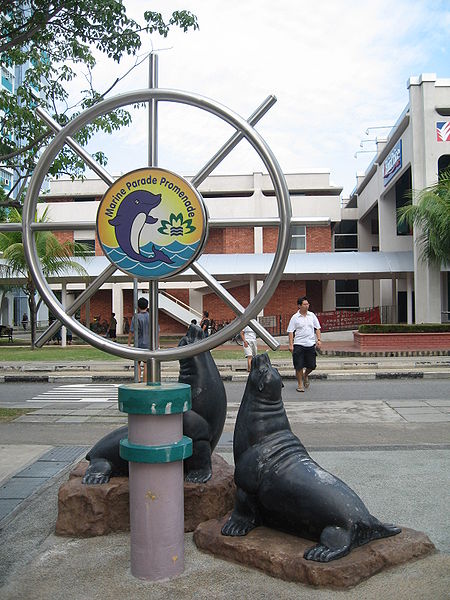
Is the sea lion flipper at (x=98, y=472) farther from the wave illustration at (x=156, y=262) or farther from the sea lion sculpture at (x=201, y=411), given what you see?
the wave illustration at (x=156, y=262)

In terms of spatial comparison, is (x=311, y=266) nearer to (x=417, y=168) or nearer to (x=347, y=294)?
(x=417, y=168)

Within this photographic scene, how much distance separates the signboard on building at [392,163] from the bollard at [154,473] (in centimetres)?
2455

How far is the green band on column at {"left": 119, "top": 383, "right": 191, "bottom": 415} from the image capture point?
333 centimetres

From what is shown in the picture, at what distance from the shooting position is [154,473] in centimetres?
338

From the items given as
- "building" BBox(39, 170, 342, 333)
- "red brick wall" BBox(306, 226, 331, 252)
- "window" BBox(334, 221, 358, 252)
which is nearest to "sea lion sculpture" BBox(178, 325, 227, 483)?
"building" BBox(39, 170, 342, 333)

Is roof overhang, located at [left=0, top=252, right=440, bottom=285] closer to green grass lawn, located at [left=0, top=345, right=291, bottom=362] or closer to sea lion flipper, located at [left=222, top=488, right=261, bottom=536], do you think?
green grass lawn, located at [left=0, top=345, right=291, bottom=362]

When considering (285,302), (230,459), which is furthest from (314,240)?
(230,459)

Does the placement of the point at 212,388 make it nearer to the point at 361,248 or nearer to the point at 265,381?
the point at 265,381

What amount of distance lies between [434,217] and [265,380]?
18697 mm

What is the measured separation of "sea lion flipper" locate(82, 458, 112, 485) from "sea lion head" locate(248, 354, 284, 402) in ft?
4.12

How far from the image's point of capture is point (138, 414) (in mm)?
3377

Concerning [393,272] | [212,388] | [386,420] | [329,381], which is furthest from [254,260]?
[212,388]

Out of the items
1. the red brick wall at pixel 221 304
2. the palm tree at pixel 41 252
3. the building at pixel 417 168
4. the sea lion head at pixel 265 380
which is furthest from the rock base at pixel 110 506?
the red brick wall at pixel 221 304

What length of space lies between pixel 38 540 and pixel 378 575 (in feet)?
7.12
